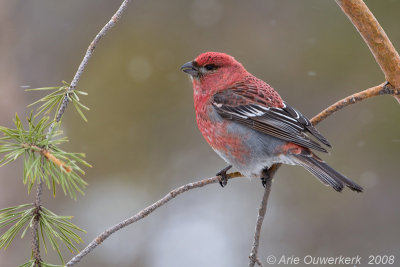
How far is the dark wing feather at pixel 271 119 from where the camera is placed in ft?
11.0

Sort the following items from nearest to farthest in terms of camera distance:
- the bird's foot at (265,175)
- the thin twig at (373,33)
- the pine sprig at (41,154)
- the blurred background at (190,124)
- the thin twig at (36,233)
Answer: the pine sprig at (41,154) < the thin twig at (36,233) < the thin twig at (373,33) < the bird's foot at (265,175) < the blurred background at (190,124)

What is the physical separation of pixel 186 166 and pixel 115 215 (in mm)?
1179

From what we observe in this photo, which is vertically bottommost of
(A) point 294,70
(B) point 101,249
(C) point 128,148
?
(B) point 101,249

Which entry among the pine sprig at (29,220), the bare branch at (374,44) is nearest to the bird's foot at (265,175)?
the bare branch at (374,44)

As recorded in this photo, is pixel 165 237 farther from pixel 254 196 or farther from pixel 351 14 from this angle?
pixel 351 14

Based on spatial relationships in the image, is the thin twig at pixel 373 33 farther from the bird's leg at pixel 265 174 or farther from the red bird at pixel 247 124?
the bird's leg at pixel 265 174

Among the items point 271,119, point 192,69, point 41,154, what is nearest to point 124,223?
point 41,154

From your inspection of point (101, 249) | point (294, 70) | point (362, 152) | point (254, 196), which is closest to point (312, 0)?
point (294, 70)

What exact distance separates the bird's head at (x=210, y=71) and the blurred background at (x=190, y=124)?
2.59 meters

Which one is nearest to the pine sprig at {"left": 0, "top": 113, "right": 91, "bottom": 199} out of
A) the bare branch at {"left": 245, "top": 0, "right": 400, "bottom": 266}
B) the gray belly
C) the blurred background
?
the bare branch at {"left": 245, "top": 0, "right": 400, "bottom": 266}

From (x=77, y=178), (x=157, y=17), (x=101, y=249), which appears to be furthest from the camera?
(x=157, y=17)

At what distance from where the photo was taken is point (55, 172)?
192 cm

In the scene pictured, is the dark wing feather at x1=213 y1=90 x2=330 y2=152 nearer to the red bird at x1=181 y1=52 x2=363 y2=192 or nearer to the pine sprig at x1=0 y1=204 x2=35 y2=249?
the red bird at x1=181 y1=52 x2=363 y2=192

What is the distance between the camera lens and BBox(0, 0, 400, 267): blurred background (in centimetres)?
600
